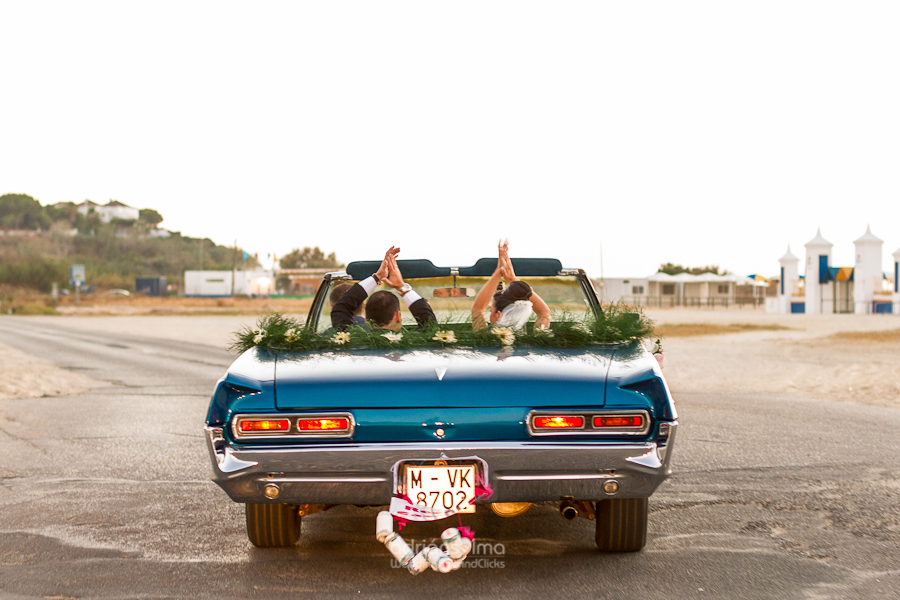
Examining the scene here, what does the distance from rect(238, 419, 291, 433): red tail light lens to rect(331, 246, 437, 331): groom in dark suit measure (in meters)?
1.02

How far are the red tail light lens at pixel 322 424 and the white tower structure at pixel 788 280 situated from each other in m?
46.1

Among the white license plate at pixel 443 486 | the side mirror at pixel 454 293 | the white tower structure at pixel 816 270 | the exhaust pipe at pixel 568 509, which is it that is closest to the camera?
the white license plate at pixel 443 486

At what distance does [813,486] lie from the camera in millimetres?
5621

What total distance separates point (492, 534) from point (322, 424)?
1560 millimetres

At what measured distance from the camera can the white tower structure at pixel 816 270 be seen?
144ft

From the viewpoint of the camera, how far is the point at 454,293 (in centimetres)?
493

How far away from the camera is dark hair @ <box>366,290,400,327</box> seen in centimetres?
435

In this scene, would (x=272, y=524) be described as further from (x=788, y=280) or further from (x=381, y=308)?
(x=788, y=280)

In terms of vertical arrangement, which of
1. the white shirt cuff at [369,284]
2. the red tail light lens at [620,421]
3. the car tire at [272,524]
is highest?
the white shirt cuff at [369,284]

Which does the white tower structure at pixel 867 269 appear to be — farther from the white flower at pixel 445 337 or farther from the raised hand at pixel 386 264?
the white flower at pixel 445 337

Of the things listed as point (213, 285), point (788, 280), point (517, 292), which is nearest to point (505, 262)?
point (517, 292)

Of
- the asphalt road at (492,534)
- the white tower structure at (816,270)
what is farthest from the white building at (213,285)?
the asphalt road at (492,534)

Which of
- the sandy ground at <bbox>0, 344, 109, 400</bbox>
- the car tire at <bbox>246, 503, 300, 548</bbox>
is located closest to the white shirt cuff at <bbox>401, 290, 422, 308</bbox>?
the car tire at <bbox>246, 503, 300, 548</bbox>

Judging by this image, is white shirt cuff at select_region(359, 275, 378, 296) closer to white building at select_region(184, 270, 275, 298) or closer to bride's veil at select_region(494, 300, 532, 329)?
bride's veil at select_region(494, 300, 532, 329)
